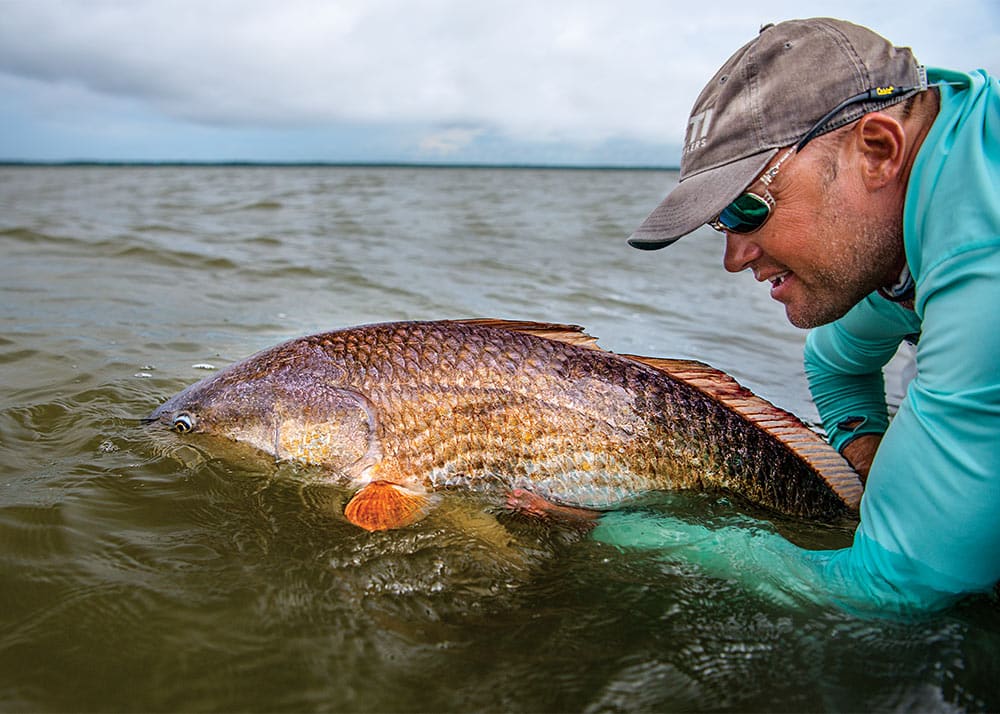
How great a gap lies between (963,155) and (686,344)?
4543 millimetres

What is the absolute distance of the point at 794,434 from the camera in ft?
9.49

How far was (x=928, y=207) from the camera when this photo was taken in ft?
6.51

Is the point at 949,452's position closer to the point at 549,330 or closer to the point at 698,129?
the point at 698,129

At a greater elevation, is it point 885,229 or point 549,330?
point 885,229

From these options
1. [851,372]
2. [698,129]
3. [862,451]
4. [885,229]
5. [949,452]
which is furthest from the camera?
[851,372]

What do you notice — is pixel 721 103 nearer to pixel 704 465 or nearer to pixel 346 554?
pixel 704 465

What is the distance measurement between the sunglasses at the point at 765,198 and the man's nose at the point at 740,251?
33 millimetres

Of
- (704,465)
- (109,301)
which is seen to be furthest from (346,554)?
(109,301)

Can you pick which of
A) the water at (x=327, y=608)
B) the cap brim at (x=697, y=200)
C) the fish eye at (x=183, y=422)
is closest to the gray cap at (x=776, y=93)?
the cap brim at (x=697, y=200)

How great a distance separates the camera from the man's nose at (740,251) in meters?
2.32

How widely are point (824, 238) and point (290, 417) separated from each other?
7.03ft

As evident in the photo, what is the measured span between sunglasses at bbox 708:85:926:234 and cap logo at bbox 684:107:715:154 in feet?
0.74

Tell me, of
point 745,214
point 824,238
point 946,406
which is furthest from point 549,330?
point 946,406

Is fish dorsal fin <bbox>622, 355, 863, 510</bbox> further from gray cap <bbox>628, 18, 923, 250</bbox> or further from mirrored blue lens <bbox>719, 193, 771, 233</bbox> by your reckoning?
gray cap <bbox>628, 18, 923, 250</bbox>
